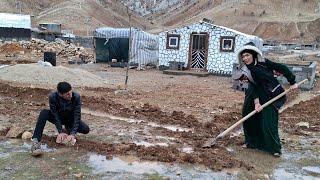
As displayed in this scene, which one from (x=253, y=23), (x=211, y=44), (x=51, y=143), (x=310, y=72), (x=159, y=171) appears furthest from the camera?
(x=253, y=23)

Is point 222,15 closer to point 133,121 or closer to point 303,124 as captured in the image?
point 303,124

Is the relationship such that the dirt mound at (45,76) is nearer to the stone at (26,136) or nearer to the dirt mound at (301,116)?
the dirt mound at (301,116)

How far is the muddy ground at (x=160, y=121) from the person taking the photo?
593cm

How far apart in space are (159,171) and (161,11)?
93.8m

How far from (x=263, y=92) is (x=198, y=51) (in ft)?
51.0

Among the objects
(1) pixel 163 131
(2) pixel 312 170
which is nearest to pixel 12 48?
(1) pixel 163 131

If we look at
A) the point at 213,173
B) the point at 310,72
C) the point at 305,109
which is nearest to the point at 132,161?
the point at 213,173

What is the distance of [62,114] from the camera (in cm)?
599

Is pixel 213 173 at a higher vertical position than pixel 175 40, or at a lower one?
lower

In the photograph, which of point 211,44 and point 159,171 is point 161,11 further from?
point 159,171

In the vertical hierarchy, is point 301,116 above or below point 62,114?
below

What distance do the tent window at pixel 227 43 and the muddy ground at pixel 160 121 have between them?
770 centimetres

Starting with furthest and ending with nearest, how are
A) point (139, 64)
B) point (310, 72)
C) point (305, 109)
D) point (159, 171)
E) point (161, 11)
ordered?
1. point (161, 11)
2. point (139, 64)
3. point (310, 72)
4. point (305, 109)
5. point (159, 171)

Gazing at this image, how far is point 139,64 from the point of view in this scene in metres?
23.7
